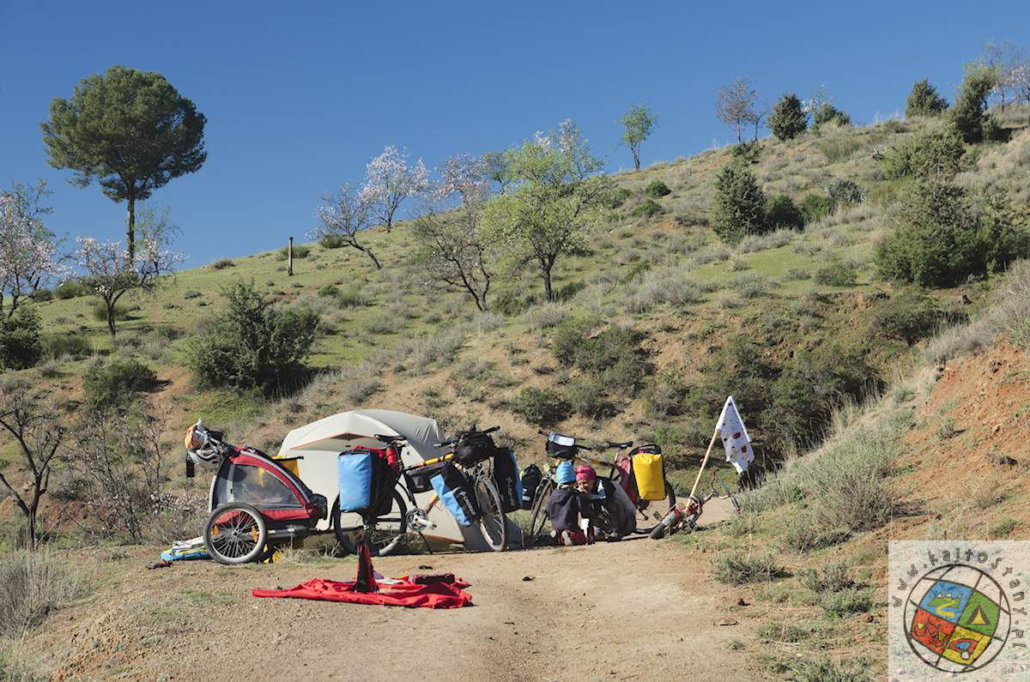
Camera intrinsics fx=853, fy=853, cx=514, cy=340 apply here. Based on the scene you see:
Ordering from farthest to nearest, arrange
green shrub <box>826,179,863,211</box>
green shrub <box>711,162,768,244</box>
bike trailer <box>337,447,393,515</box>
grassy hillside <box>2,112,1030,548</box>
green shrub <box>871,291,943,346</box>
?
1. green shrub <box>826,179,863,211</box>
2. green shrub <box>711,162,768,244</box>
3. grassy hillside <box>2,112,1030,548</box>
4. green shrub <box>871,291,943,346</box>
5. bike trailer <box>337,447,393,515</box>

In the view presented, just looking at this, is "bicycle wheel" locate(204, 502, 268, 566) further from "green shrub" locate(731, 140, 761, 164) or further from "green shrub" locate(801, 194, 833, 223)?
"green shrub" locate(731, 140, 761, 164)

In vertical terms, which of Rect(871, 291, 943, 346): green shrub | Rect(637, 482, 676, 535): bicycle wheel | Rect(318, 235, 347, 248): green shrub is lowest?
Rect(637, 482, 676, 535): bicycle wheel

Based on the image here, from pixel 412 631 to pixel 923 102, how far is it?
62557 mm

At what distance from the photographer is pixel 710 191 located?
4856 cm

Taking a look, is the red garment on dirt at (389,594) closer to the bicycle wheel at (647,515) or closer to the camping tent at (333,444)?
the bicycle wheel at (647,515)

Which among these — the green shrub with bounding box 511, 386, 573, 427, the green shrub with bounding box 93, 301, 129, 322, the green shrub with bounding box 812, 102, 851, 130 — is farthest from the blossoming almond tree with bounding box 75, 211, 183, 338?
the green shrub with bounding box 812, 102, 851, 130

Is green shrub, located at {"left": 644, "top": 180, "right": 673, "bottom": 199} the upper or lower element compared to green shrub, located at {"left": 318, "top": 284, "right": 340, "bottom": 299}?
upper

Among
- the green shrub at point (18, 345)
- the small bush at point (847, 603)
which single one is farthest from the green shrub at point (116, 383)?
the small bush at point (847, 603)

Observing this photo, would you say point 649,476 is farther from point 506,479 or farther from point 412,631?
point 412,631

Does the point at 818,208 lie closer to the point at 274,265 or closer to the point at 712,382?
the point at 712,382

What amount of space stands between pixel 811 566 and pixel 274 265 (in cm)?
5029

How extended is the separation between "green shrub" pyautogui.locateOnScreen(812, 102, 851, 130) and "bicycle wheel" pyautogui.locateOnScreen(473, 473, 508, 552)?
57.0 m

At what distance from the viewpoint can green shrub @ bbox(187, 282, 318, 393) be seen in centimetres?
2966

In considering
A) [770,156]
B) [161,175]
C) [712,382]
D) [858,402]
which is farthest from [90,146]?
[858,402]
